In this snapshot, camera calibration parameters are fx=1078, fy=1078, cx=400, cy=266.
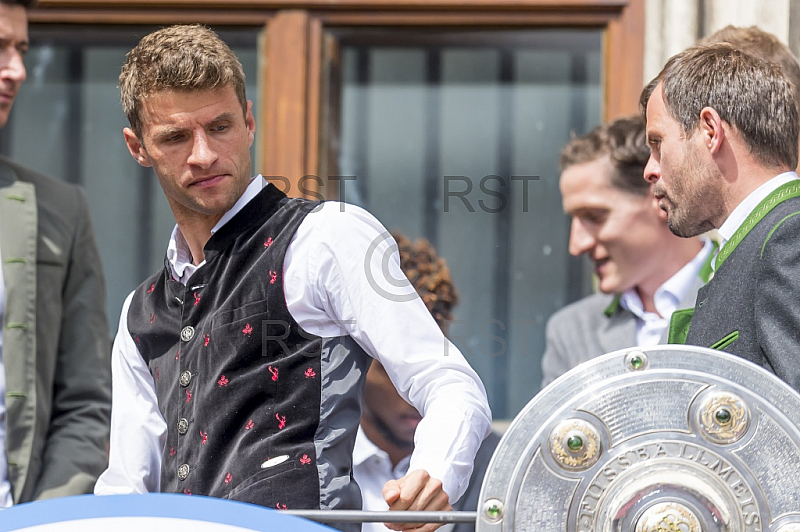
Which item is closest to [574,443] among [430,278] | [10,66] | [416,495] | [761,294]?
[416,495]

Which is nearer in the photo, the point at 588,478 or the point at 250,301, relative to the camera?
the point at 588,478

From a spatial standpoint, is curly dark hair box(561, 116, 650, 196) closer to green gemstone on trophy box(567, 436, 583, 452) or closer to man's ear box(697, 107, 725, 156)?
man's ear box(697, 107, 725, 156)

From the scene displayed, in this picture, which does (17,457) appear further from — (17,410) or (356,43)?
(356,43)

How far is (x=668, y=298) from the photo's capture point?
2.47 metres

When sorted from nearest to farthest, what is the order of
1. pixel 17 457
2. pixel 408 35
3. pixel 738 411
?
pixel 738 411, pixel 17 457, pixel 408 35

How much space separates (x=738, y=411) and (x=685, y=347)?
0.08m

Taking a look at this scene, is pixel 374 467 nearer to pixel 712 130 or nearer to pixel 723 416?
pixel 712 130

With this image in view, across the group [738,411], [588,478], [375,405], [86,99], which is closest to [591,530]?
[588,478]

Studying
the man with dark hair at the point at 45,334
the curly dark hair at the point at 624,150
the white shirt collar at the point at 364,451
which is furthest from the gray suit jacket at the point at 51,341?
the curly dark hair at the point at 624,150

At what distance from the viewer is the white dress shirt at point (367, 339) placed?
53.0 inches

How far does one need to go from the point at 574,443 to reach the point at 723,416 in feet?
0.49

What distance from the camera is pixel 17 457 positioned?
2.14 metres

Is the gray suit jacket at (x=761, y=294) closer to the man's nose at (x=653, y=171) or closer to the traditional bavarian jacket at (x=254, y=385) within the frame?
the man's nose at (x=653, y=171)

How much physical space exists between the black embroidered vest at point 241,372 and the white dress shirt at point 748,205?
1.94ft
